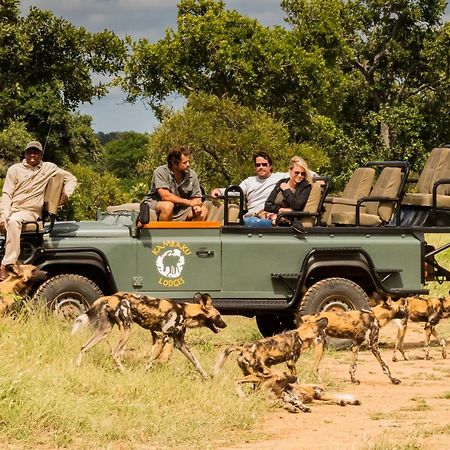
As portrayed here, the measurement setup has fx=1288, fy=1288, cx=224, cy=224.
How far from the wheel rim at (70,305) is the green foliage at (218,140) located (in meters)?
18.0

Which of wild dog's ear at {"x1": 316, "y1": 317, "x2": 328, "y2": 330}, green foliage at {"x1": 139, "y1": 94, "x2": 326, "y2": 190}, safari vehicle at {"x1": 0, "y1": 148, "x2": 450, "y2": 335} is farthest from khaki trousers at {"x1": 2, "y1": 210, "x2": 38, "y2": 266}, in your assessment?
green foliage at {"x1": 139, "y1": 94, "x2": 326, "y2": 190}

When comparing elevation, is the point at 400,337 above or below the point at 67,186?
below

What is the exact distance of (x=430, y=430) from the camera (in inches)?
305

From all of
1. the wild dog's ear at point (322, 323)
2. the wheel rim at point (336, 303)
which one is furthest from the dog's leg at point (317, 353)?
the wheel rim at point (336, 303)

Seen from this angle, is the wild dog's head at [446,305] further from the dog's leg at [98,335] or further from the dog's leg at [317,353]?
the dog's leg at [98,335]

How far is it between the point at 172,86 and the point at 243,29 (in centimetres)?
276

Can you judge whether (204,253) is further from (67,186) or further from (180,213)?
(67,186)

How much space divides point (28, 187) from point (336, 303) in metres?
2.89

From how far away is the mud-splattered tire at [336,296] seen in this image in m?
11.3

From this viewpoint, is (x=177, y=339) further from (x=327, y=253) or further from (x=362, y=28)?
(x=362, y=28)

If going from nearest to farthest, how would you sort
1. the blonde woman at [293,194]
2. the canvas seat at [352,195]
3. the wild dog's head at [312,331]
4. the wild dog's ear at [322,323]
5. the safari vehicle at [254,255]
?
the wild dog's head at [312,331], the wild dog's ear at [322,323], the safari vehicle at [254,255], the blonde woman at [293,194], the canvas seat at [352,195]

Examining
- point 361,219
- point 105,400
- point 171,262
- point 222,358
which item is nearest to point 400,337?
point 361,219

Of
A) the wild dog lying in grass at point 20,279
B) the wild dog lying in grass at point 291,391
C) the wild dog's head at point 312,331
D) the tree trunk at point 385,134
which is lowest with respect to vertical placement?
the wild dog lying in grass at point 291,391

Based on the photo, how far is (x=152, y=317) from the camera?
950cm
